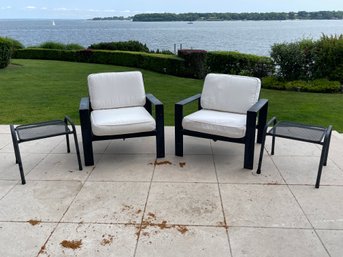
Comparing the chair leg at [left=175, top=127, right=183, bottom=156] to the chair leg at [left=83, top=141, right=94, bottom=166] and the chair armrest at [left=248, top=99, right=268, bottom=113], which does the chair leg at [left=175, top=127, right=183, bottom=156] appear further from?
the chair leg at [left=83, top=141, right=94, bottom=166]

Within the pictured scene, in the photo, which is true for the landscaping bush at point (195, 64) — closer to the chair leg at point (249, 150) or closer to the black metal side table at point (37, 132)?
the chair leg at point (249, 150)

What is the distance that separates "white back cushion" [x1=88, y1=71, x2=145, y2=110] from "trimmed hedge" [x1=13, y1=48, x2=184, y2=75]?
286 inches

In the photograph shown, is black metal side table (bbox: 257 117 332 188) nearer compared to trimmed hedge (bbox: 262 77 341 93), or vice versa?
black metal side table (bbox: 257 117 332 188)

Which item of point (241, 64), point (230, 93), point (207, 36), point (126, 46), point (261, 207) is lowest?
point (207, 36)

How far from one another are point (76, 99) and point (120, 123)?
13.3ft

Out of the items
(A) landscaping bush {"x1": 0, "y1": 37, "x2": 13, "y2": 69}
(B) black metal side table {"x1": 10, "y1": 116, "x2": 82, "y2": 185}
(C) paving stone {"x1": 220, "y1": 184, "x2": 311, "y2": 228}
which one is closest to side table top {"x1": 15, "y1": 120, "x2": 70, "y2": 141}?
(B) black metal side table {"x1": 10, "y1": 116, "x2": 82, "y2": 185}

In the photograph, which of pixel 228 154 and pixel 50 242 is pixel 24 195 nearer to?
pixel 50 242

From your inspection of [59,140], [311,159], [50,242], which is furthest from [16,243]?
[311,159]

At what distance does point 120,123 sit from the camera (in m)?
3.64

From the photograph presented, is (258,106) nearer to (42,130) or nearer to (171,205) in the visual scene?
(171,205)

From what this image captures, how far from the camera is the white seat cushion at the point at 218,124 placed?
354 cm

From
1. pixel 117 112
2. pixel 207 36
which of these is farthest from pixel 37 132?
pixel 207 36

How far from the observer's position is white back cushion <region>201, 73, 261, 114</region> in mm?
4047

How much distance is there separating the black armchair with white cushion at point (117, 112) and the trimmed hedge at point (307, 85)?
5510 millimetres
